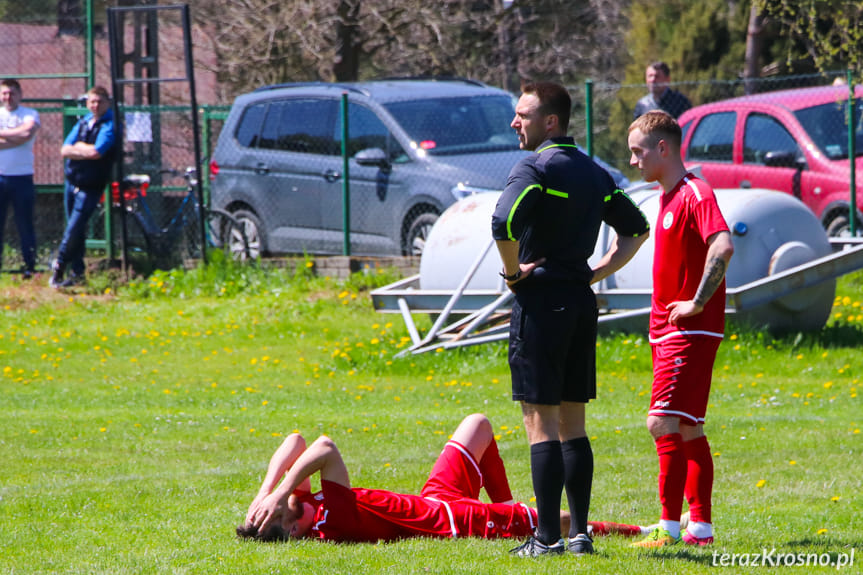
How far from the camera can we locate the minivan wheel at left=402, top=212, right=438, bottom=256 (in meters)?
14.3

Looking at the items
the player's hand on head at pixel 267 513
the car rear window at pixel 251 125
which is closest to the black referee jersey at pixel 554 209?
the player's hand on head at pixel 267 513

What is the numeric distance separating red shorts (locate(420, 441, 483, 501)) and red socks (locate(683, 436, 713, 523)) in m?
1.08

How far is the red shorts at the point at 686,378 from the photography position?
17.3 ft

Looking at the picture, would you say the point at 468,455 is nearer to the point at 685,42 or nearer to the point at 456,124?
the point at 456,124

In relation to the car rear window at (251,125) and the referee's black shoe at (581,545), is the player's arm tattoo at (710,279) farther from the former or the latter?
the car rear window at (251,125)

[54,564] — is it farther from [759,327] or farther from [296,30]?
[296,30]

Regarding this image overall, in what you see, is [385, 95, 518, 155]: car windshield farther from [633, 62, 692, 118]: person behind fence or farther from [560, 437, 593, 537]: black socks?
[560, 437, 593, 537]: black socks

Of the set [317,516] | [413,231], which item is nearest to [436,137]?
[413,231]

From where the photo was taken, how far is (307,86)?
15641 millimetres

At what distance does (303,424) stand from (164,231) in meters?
8.00

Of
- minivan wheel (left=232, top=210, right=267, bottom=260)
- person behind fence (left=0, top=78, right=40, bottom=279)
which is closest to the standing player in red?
minivan wheel (left=232, top=210, right=267, bottom=260)

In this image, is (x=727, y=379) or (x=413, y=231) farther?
(x=413, y=231)

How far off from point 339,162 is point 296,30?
27.2ft

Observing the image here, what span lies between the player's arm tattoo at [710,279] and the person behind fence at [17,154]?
11.9 m
